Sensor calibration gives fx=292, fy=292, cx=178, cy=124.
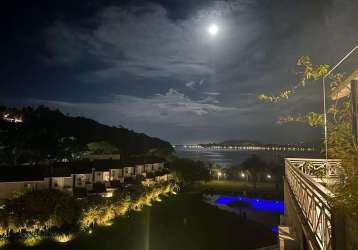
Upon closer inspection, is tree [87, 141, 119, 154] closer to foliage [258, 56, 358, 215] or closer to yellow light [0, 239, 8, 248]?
yellow light [0, 239, 8, 248]

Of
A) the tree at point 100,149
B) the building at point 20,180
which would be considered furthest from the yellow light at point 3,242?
the tree at point 100,149

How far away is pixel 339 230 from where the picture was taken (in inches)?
91.2

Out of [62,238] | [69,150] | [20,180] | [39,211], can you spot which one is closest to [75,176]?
[20,180]

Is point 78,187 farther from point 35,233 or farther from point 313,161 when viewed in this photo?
point 313,161

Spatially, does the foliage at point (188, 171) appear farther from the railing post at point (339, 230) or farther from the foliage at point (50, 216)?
the railing post at point (339, 230)

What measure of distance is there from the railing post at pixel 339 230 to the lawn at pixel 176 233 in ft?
67.9

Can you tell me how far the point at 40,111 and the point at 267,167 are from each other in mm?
57889

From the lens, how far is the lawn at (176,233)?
2170 centimetres

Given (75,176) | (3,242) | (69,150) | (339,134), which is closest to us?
(339,134)

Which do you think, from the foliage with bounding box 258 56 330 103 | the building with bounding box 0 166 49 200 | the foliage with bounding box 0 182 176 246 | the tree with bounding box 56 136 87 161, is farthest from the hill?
the foliage with bounding box 258 56 330 103

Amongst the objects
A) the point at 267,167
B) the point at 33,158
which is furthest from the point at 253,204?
the point at 33,158

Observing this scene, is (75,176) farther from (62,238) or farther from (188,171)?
(188,171)

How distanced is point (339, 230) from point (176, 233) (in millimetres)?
24365

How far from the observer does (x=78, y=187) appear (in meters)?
29.4
